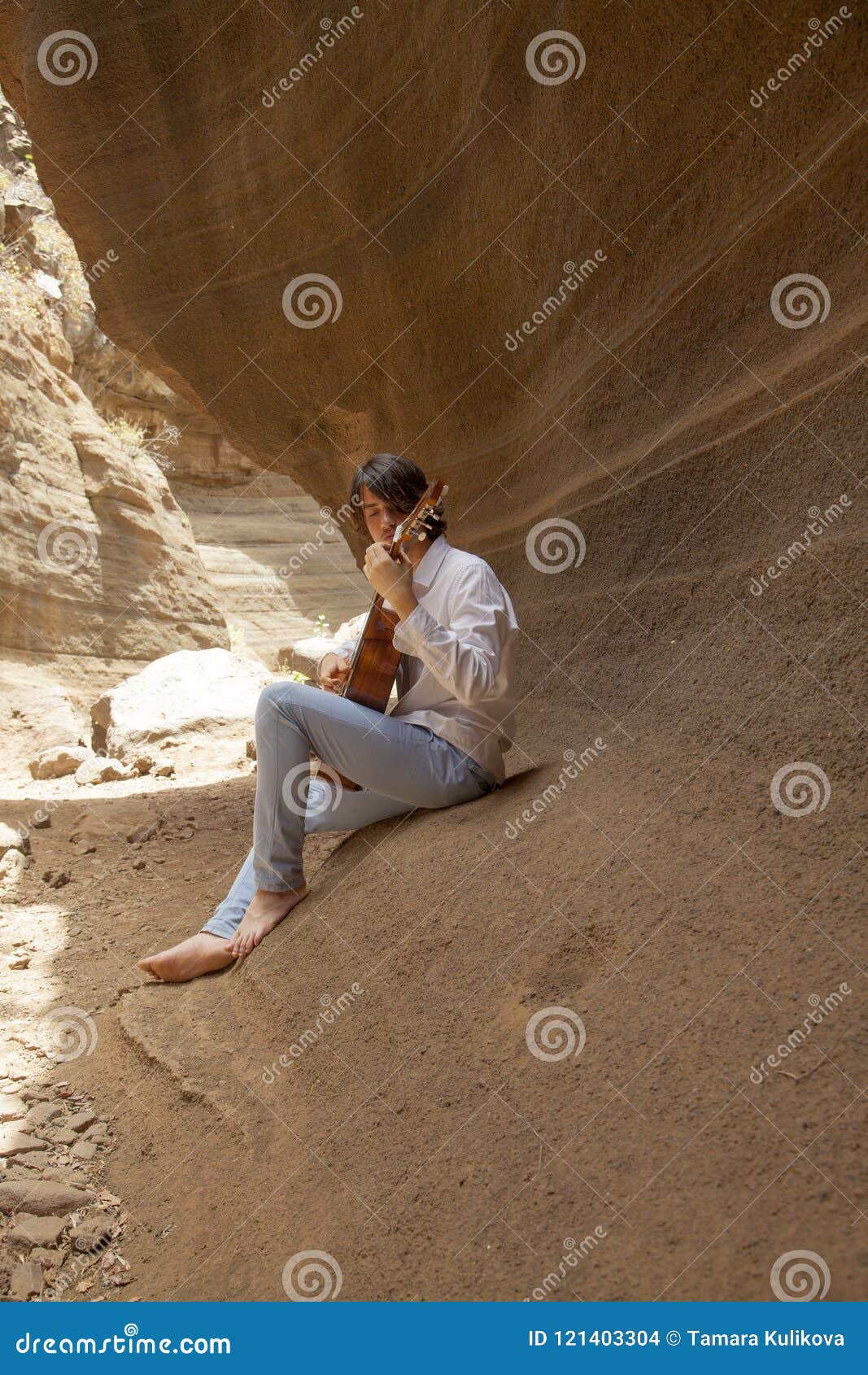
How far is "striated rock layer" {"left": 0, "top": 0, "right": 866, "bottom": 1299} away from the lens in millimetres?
1636

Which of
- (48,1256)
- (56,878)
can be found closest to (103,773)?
(56,878)

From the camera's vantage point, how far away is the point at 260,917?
2803 millimetres

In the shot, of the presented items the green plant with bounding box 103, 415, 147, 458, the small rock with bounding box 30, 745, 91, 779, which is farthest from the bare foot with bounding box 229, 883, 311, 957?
the green plant with bounding box 103, 415, 147, 458

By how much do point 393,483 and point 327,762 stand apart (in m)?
0.77

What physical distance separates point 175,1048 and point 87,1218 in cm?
49

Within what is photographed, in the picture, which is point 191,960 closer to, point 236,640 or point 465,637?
point 465,637

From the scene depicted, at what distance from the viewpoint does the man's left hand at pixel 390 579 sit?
2496mm

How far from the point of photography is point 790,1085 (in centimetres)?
157

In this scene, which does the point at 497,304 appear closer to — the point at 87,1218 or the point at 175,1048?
the point at 175,1048

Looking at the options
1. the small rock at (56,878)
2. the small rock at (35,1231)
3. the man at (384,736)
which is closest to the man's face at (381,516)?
the man at (384,736)

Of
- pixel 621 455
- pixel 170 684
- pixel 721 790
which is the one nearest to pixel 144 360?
pixel 170 684

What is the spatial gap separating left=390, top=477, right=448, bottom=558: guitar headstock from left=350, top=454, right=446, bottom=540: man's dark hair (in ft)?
0.11

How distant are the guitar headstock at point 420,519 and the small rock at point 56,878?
253cm

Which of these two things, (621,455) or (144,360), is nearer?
(621,455)
